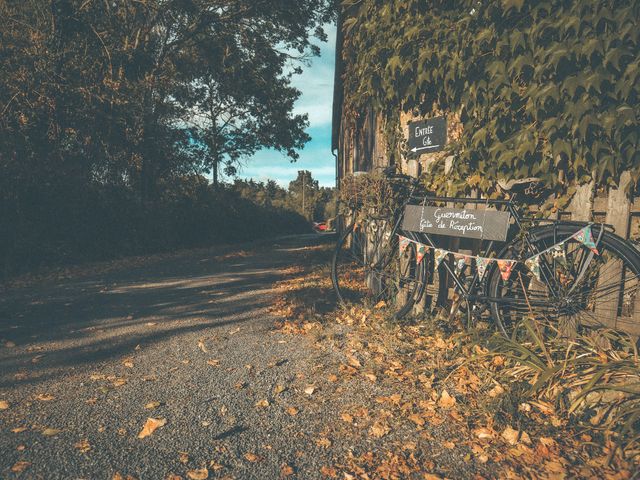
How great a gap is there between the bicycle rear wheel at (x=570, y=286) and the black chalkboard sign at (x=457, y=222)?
0.68 ft

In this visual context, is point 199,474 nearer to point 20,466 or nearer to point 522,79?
point 20,466

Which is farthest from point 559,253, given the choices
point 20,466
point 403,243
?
point 20,466

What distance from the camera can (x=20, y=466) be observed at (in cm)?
204

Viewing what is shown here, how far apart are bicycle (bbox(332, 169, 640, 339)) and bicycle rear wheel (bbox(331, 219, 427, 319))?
0.02 m

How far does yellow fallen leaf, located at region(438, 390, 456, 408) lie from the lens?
2.62 meters

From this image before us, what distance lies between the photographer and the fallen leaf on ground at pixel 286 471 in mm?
1999

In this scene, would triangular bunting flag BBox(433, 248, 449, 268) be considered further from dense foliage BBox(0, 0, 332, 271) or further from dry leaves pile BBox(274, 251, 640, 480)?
dense foliage BBox(0, 0, 332, 271)

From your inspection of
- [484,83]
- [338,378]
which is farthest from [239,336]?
[484,83]

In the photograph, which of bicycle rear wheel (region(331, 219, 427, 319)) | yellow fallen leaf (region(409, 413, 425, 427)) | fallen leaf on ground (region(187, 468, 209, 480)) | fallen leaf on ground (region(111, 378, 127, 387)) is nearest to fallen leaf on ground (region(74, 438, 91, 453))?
fallen leaf on ground (region(187, 468, 209, 480))

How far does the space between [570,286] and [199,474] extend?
9.73 feet

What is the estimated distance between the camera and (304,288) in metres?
5.99

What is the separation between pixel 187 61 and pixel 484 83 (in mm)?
14786

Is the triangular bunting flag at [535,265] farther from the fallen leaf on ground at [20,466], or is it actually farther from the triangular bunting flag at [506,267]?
the fallen leaf on ground at [20,466]

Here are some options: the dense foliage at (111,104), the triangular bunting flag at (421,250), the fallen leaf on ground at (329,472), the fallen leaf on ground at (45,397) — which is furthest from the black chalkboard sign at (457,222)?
the dense foliage at (111,104)
